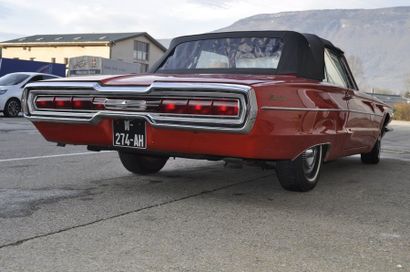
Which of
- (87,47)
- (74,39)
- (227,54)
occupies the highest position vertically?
(74,39)

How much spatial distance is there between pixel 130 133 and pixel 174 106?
490 mm

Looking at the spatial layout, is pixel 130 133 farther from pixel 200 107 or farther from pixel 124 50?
pixel 124 50

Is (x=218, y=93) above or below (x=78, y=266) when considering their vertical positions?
above

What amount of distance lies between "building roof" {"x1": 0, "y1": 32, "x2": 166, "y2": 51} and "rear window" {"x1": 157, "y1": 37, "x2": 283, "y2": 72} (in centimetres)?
4978

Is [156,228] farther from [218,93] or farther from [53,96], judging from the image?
[53,96]

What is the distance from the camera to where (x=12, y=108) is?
52.2 ft

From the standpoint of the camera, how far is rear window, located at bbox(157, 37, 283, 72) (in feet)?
16.0

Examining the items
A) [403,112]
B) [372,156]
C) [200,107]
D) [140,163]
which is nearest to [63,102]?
[200,107]

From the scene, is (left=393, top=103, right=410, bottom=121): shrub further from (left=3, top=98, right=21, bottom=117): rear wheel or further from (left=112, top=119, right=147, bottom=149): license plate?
(left=112, top=119, right=147, bottom=149): license plate

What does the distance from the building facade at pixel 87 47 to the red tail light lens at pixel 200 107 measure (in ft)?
169

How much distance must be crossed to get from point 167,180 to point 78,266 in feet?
8.70

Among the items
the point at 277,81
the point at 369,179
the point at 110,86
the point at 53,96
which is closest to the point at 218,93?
the point at 277,81

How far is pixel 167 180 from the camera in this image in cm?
541

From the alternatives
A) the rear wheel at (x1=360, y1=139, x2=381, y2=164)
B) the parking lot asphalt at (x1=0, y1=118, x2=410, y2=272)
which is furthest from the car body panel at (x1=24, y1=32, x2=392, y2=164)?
the rear wheel at (x1=360, y1=139, x2=381, y2=164)
